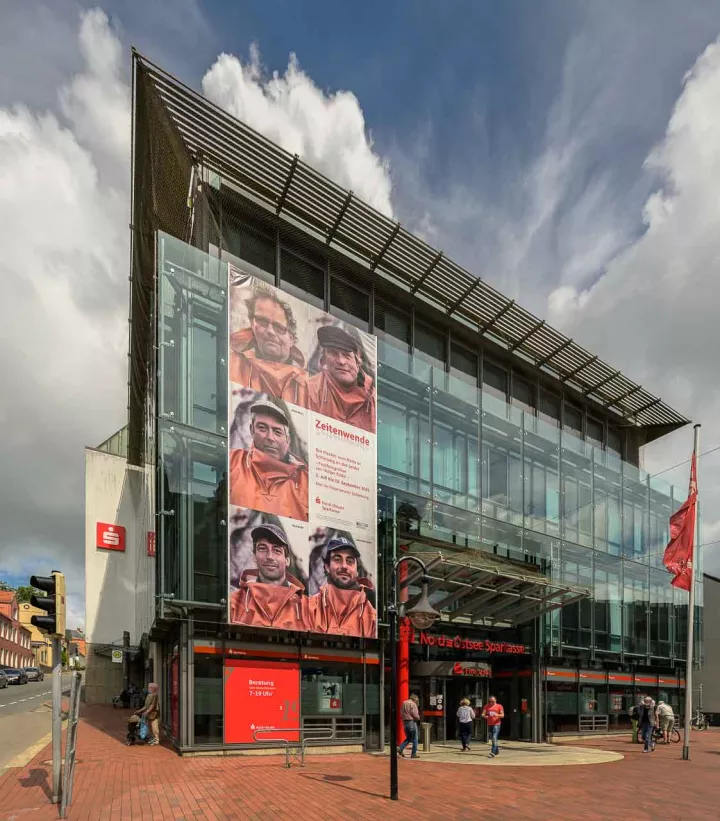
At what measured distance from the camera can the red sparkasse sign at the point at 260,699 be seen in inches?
739

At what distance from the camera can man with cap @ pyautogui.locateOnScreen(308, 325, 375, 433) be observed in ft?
72.8

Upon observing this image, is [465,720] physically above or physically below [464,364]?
below

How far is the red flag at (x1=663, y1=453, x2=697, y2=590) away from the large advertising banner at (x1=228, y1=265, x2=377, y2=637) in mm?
9141

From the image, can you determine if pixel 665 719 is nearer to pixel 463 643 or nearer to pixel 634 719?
pixel 634 719

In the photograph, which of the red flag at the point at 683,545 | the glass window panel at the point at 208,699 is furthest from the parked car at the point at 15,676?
the red flag at the point at 683,545

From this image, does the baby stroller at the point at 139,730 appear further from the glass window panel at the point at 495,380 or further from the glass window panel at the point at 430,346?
the glass window panel at the point at 495,380

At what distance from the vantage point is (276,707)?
19688 millimetres

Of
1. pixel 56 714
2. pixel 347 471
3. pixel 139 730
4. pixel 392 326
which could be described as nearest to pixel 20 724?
pixel 139 730

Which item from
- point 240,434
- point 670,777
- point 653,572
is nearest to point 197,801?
point 240,434

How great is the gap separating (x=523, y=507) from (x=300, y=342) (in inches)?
491

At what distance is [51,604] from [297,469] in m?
10.7

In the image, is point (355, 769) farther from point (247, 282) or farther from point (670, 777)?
point (247, 282)

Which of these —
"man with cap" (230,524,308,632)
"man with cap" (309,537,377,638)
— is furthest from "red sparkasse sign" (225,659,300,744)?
"man with cap" (309,537,377,638)

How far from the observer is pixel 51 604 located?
10.7 meters
